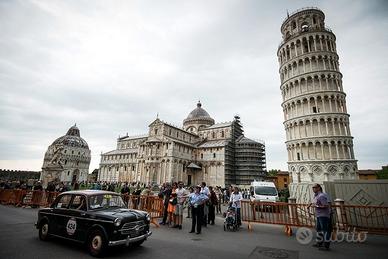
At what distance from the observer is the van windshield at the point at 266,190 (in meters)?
19.9

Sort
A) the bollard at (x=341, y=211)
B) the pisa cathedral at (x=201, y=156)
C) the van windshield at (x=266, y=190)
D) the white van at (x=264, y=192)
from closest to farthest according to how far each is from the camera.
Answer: the bollard at (x=341, y=211) → the white van at (x=264, y=192) → the van windshield at (x=266, y=190) → the pisa cathedral at (x=201, y=156)

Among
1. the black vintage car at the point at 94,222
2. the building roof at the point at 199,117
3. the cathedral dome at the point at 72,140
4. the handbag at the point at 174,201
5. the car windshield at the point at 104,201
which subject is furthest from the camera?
the cathedral dome at the point at 72,140

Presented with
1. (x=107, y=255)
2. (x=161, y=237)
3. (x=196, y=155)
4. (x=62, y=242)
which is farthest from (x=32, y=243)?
(x=196, y=155)

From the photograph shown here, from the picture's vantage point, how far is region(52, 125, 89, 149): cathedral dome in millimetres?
95925

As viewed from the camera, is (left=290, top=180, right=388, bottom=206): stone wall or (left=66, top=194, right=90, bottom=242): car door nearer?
(left=66, top=194, right=90, bottom=242): car door

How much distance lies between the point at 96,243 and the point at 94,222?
61 cm

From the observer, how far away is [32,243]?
7.16 m

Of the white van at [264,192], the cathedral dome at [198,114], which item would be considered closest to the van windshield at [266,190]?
the white van at [264,192]

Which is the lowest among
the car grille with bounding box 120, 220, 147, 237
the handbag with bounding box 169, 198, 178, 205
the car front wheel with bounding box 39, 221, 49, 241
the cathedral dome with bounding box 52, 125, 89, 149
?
the car front wheel with bounding box 39, 221, 49, 241

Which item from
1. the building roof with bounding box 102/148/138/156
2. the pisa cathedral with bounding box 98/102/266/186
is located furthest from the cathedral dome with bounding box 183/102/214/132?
the building roof with bounding box 102/148/138/156

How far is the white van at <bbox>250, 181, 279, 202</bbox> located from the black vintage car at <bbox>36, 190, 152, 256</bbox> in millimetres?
14786

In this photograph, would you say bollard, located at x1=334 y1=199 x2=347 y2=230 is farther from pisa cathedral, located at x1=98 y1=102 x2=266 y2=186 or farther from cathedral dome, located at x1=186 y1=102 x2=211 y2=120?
cathedral dome, located at x1=186 y1=102 x2=211 y2=120

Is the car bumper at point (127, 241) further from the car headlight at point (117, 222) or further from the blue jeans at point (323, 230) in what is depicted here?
the blue jeans at point (323, 230)

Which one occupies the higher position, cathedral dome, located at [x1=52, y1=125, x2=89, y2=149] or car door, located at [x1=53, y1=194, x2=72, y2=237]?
cathedral dome, located at [x1=52, y1=125, x2=89, y2=149]
